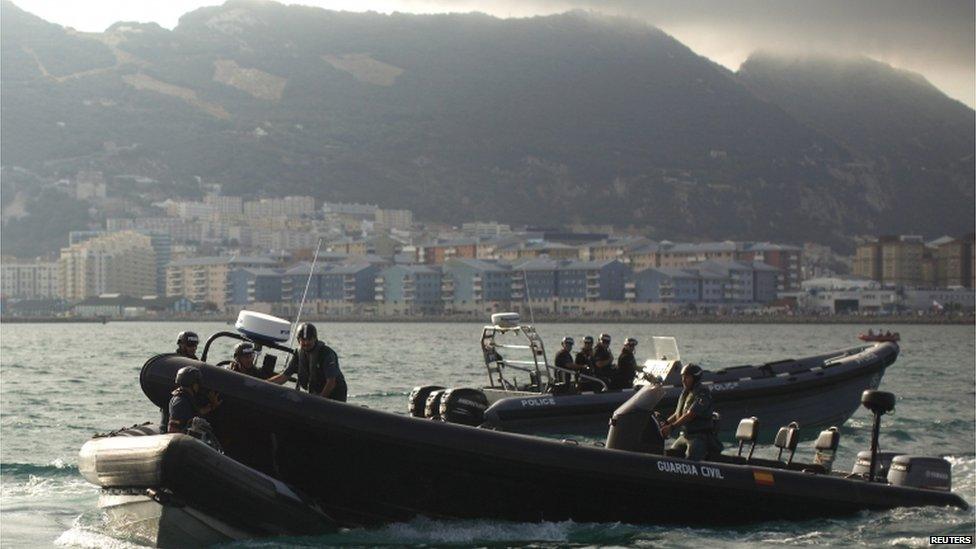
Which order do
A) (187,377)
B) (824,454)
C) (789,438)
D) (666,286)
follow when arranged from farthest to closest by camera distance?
(666,286) → (824,454) → (789,438) → (187,377)

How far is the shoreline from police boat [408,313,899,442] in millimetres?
132363

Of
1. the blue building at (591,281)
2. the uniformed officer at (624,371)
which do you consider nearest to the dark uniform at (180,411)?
the uniformed officer at (624,371)

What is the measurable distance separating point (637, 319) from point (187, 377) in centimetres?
16236

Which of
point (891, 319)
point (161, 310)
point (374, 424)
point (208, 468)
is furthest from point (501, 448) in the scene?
point (161, 310)

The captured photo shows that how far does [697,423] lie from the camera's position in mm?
14195

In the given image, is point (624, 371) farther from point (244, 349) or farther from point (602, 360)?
point (244, 349)

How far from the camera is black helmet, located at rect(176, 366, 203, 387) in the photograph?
1257 centimetres

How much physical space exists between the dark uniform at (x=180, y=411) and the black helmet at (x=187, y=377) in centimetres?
7

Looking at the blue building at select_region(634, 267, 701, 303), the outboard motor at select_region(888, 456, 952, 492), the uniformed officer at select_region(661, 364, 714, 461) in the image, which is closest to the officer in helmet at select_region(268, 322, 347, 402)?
the uniformed officer at select_region(661, 364, 714, 461)

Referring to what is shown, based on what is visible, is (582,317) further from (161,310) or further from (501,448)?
(501,448)

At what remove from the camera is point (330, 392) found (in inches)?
545

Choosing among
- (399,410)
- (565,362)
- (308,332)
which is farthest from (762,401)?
(308,332)

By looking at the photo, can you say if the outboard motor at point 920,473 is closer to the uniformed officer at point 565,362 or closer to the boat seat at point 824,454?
the boat seat at point 824,454

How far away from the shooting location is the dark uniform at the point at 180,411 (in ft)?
41.4
